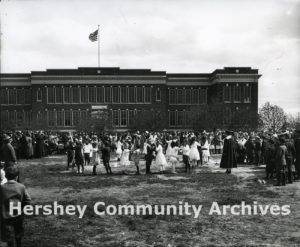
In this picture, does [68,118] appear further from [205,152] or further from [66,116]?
[205,152]

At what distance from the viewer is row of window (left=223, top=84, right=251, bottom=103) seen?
7125cm

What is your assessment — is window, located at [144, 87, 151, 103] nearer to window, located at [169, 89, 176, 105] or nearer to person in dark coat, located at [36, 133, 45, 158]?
window, located at [169, 89, 176, 105]

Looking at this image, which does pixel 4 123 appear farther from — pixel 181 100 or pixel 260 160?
pixel 260 160

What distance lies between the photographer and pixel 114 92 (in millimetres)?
73438

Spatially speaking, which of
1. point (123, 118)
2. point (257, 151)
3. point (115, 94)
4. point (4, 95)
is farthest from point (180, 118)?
point (257, 151)

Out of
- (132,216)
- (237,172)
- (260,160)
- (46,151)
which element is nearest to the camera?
(132,216)

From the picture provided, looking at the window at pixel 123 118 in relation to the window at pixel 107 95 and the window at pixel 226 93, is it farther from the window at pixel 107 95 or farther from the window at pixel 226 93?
the window at pixel 226 93

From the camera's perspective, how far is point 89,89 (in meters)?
73.0

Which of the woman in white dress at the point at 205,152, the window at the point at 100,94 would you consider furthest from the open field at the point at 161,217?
the window at the point at 100,94

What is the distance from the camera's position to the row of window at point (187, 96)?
75375mm

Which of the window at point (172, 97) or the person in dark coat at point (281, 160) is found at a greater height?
the window at point (172, 97)

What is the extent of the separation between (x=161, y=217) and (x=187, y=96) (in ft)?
221

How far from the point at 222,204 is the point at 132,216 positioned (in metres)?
2.56

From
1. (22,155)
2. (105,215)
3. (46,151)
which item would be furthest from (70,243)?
(46,151)
